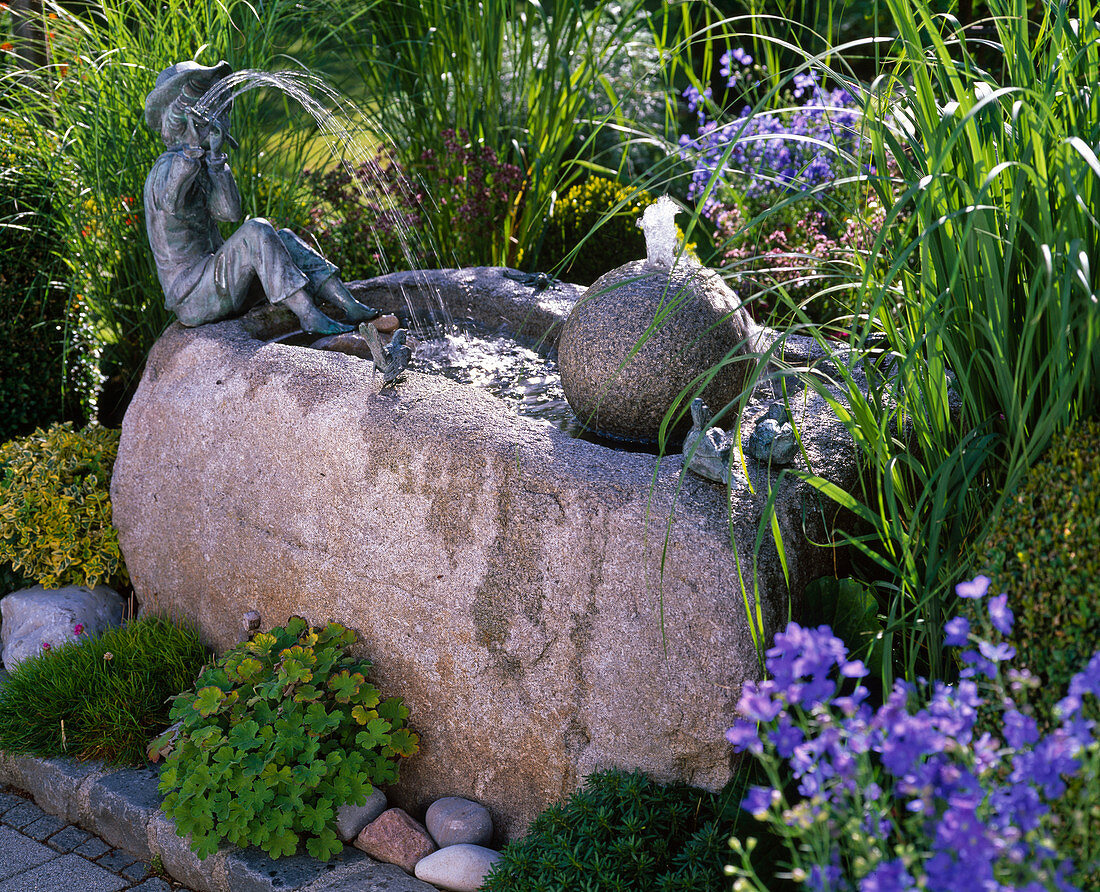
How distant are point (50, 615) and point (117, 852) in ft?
3.84

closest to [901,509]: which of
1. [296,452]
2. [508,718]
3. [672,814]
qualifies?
[672,814]

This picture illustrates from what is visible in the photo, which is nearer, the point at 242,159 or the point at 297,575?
the point at 297,575

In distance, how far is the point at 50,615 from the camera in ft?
12.6

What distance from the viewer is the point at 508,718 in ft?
8.98

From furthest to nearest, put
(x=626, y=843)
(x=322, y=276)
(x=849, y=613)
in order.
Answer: (x=322, y=276) → (x=849, y=613) → (x=626, y=843)

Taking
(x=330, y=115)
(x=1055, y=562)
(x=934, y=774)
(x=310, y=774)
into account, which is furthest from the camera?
(x=330, y=115)

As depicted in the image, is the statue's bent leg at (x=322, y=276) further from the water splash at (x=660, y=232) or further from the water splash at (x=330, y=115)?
the water splash at (x=660, y=232)

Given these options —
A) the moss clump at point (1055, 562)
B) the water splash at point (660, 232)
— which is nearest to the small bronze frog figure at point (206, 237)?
the water splash at point (660, 232)

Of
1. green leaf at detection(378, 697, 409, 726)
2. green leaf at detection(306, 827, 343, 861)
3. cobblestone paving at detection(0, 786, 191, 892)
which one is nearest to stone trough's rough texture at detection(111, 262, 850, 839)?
green leaf at detection(378, 697, 409, 726)

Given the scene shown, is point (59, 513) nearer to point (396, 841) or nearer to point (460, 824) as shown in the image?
point (396, 841)

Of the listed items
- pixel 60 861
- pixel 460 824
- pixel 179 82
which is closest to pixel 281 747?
pixel 460 824

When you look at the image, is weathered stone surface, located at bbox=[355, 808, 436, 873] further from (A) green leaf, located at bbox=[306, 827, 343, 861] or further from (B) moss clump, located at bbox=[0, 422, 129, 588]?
(B) moss clump, located at bbox=[0, 422, 129, 588]

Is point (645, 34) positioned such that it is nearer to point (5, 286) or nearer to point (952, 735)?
point (5, 286)

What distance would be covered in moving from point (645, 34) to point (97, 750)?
7846 millimetres
